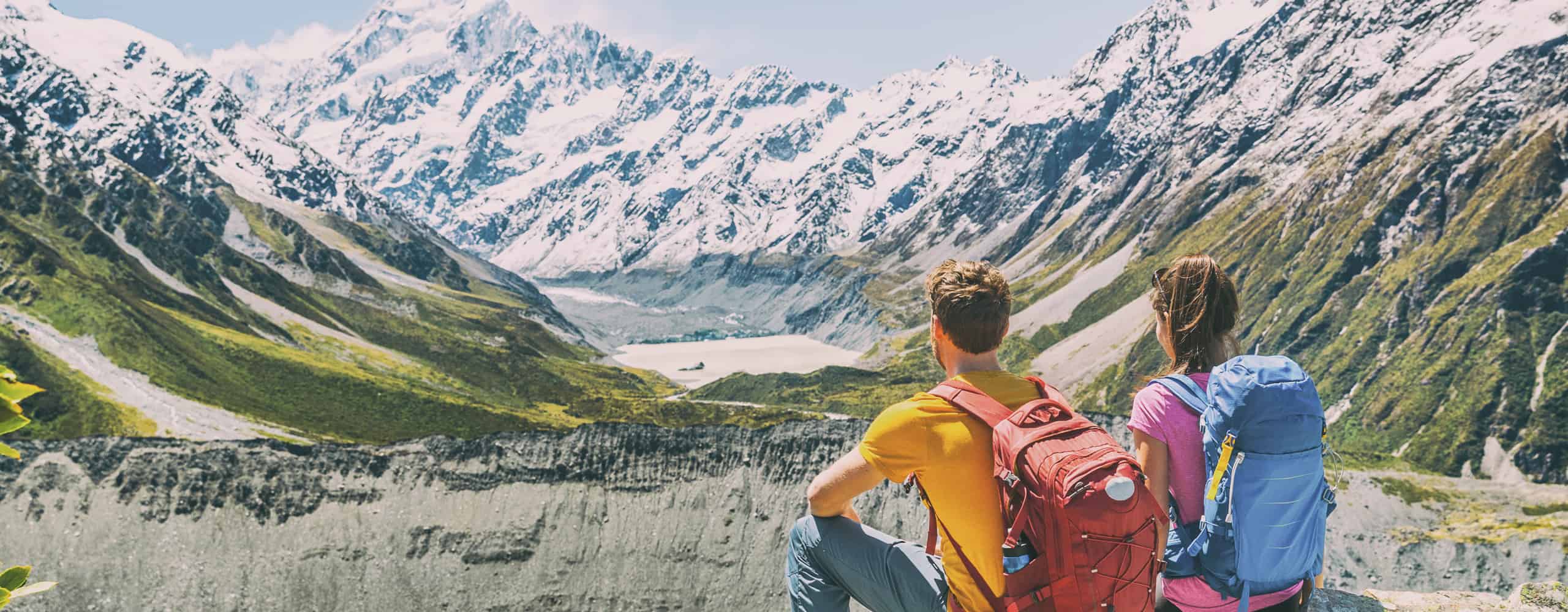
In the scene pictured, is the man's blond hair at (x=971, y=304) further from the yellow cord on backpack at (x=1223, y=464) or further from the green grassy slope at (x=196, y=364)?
the green grassy slope at (x=196, y=364)

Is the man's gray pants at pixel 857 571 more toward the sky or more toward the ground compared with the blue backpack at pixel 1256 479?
more toward the ground

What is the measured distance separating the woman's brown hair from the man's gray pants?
2916 millimetres

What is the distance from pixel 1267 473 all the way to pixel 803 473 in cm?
6550

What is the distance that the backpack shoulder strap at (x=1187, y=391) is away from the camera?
8.11 m

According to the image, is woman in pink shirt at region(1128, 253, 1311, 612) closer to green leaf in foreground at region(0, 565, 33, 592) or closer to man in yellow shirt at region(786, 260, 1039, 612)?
man in yellow shirt at region(786, 260, 1039, 612)

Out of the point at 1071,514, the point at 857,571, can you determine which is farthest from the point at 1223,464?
the point at 857,571

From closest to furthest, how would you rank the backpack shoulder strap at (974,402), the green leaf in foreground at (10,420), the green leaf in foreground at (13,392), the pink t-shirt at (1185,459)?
1. the green leaf in foreground at (10,420)
2. the green leaf in foreground at (13,392)
3. the backpack shoulder strap at (974,402)
4. the pink t-shirt at (1185,459)

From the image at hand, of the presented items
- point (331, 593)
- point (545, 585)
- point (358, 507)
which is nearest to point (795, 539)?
point (545, 585)

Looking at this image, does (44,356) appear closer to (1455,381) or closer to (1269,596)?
(1269,596)

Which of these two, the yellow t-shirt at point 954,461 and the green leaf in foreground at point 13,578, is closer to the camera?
the green leaf in foreground at point 13,578

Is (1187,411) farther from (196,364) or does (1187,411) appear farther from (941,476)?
(196,364)

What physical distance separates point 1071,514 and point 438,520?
232 feet

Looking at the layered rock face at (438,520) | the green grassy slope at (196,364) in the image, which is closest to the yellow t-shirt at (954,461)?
the layered rock face at (438,520)

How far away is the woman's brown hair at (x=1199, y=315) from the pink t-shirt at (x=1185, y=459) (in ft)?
0.93
